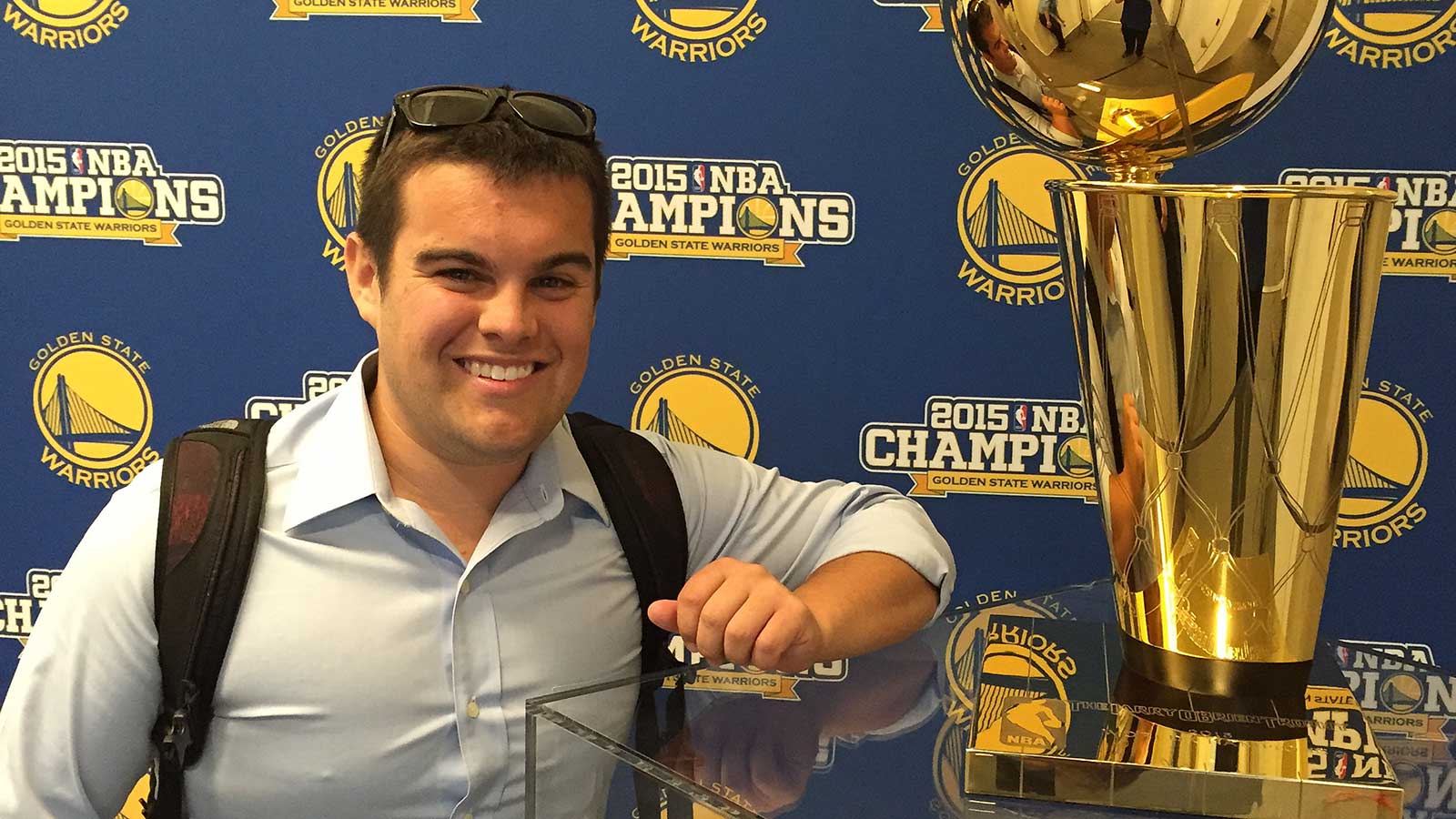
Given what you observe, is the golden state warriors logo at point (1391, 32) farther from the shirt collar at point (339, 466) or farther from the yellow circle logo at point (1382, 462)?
the shirt collar at point (339, 466)

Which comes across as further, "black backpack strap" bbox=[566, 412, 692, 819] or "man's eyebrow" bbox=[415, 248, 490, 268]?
"black backpack strap" bbox=[566, 412, 692, 819]

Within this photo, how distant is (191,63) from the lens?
5.02 feet

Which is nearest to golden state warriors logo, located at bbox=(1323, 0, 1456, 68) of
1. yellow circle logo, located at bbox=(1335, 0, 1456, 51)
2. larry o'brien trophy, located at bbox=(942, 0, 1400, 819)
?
yellow circle logo, located at bbox=(1335, 0, 1456, 51)

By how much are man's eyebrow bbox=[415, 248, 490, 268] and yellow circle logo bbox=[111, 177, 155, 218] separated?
65 cm

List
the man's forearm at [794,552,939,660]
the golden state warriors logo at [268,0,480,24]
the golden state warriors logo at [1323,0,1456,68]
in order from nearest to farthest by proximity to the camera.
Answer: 1. the man's forearm at [794,552,939,660]
2. the golden state warriors logo at [1323,0,1456,68]
3. the golden state warriors logo at [268,0,480,24]

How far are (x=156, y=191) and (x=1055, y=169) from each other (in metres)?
1.07

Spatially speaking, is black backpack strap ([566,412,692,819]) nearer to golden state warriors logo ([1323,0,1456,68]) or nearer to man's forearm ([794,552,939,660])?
man's forearm ([794,552,939,660])

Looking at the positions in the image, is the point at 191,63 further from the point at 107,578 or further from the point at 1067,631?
the point at 1067,631

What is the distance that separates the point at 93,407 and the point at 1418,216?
62.1 inches

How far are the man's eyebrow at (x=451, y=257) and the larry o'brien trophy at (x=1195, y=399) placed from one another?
468 millimetres

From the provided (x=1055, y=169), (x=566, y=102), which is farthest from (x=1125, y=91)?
(x=1055, y=169)

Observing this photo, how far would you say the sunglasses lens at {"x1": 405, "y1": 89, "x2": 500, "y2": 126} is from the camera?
3.69ft

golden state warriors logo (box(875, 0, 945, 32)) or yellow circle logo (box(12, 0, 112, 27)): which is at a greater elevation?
yellow circle logo (box(12, 0, 112, 27))

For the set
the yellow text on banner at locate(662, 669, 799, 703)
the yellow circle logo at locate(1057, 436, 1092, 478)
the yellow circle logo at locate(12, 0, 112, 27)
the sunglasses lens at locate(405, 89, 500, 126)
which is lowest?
the yellow text on banner at locate(662, 669, 799, 703)
